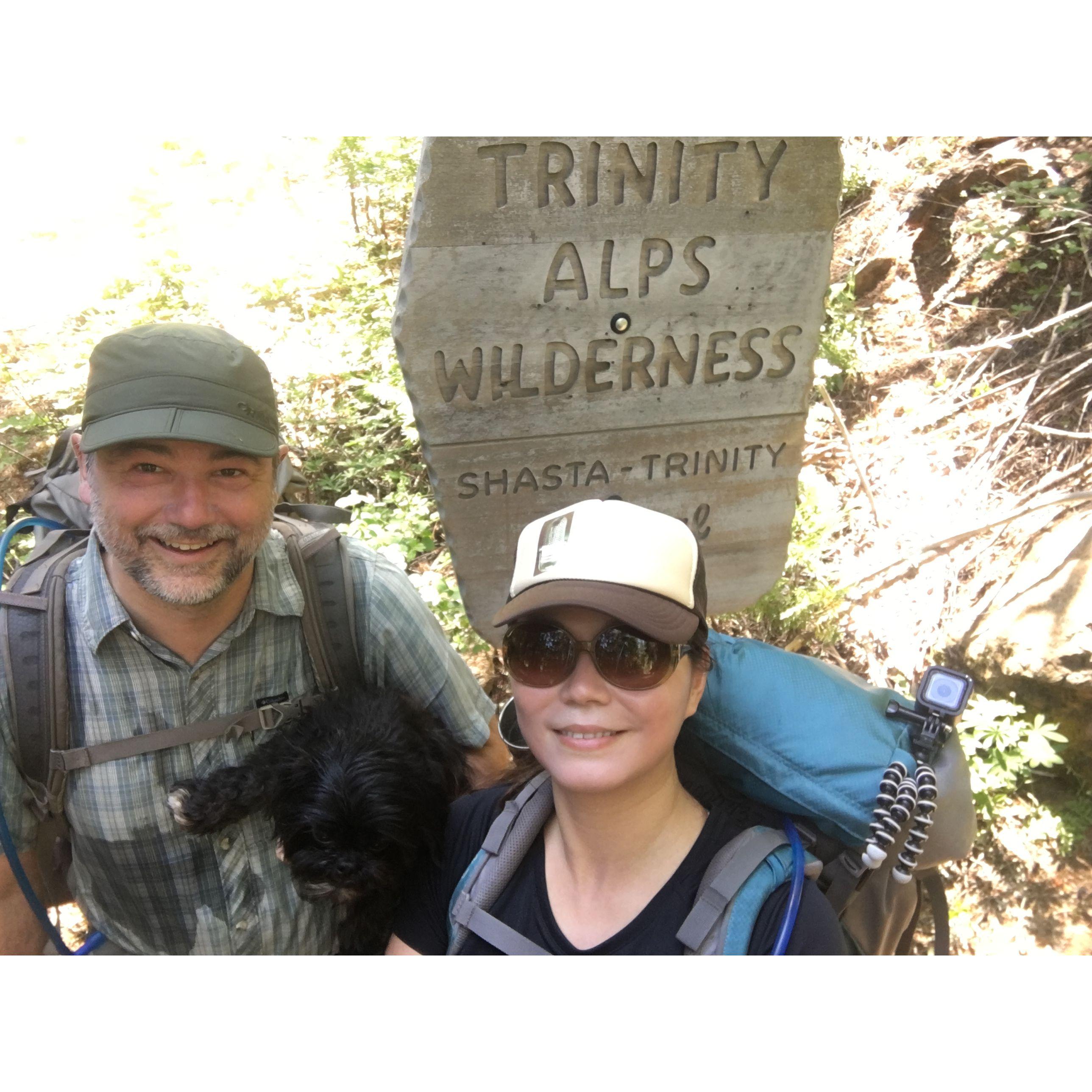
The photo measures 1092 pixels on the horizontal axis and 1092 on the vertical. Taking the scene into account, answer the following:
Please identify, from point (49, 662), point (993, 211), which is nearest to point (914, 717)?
point (49, 662)

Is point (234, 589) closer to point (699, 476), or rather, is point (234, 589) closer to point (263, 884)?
point (263, 884)

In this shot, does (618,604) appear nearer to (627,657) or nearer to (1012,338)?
(627,657)

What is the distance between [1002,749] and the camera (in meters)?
3.63

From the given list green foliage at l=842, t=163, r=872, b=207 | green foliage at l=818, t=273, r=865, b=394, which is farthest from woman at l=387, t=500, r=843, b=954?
green foliage at l=842, t=163, r=872, b=207

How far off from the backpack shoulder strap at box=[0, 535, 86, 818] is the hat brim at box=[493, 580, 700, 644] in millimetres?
979

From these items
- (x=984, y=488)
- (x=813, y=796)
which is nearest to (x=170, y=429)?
(x=813, y=796)

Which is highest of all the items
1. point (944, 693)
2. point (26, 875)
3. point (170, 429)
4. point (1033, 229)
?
point (1033, 229)

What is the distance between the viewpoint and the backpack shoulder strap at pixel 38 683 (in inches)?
66.3

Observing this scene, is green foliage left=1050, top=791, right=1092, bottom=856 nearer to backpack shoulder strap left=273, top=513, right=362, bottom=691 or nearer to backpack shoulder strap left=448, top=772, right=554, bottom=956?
backpack shoulder strap left=448, top=772, right=554, bottom=956

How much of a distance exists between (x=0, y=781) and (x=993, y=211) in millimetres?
5169

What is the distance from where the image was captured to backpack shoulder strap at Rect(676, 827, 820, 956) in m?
1.30

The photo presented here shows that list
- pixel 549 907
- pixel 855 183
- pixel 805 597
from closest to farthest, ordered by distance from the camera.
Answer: pixel 549 907 → pixel 805 597 → pixel 855 183

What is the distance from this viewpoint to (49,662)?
1.70m

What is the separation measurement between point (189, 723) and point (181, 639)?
0.18 m
